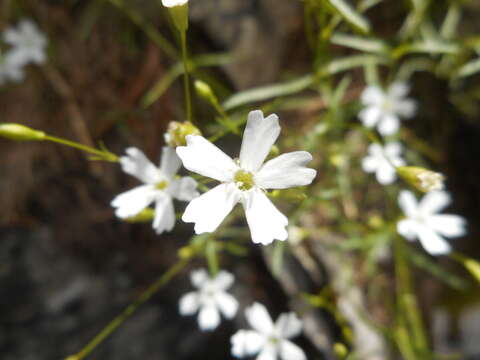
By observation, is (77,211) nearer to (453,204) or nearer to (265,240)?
(265,240)

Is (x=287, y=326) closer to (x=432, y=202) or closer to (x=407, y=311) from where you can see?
(x=407, y=311)

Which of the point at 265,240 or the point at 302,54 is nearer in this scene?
the point at 265,240

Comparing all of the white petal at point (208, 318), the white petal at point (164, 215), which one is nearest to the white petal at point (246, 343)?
the white petal at point (208, 318)

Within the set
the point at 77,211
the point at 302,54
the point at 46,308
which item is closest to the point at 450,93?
the point at 302,54

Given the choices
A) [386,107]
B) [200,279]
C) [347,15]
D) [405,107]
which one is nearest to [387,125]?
[386,107]

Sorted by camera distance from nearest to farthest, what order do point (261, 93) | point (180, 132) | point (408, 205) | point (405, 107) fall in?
point (180, 132)
point (261, 93)
point (408, 205)
point (405, 107)

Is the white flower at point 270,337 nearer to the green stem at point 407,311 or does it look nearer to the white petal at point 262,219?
the green stem at point 407,311
